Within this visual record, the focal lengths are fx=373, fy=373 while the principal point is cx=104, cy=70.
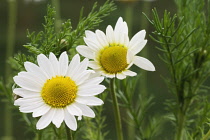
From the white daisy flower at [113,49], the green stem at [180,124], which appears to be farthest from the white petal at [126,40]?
the green stem at [180,124]

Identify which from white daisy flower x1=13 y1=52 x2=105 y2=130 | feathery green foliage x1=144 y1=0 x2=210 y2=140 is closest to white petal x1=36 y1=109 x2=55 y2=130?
white daisy flower x1=13 y1=52 x2=105 y2=130

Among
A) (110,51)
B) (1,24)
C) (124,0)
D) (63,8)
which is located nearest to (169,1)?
(63,8)

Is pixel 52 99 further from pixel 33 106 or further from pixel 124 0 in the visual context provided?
pixel 124 0

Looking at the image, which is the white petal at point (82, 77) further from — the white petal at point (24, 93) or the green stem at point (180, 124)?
the green stem at point (180, 124)

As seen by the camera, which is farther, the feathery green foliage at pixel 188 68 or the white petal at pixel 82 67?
the feathery green foliage at pixel 188 68

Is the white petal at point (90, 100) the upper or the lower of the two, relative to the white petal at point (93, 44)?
lower

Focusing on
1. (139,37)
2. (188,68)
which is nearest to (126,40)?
(139,37)

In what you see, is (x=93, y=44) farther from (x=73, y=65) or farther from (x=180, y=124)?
(x=180, y=124)

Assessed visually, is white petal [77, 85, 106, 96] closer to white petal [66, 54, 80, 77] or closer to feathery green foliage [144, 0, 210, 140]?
white petal [66, 54, 80, 77]
